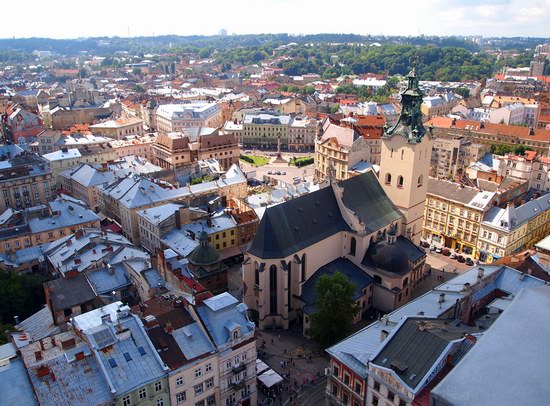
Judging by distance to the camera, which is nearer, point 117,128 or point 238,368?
point 238,368

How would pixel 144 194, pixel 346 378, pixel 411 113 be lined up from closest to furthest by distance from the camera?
pixel 346 378 < pixel 411 113 < pixel 144 194

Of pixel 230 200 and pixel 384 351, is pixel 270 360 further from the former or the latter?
pixel 230 200

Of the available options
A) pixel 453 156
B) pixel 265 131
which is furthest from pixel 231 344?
pixel 265 131

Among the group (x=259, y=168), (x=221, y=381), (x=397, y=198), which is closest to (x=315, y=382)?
(x=221, y=381)

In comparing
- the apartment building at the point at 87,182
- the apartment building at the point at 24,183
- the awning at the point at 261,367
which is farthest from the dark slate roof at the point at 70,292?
the apartment building at the point at 24,183

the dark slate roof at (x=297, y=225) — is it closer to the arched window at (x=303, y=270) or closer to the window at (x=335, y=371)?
the arched window at (x=303, y=270)

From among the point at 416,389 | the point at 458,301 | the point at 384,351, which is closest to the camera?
the point at 416,389

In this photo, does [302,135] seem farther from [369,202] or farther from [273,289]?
[273,289]
